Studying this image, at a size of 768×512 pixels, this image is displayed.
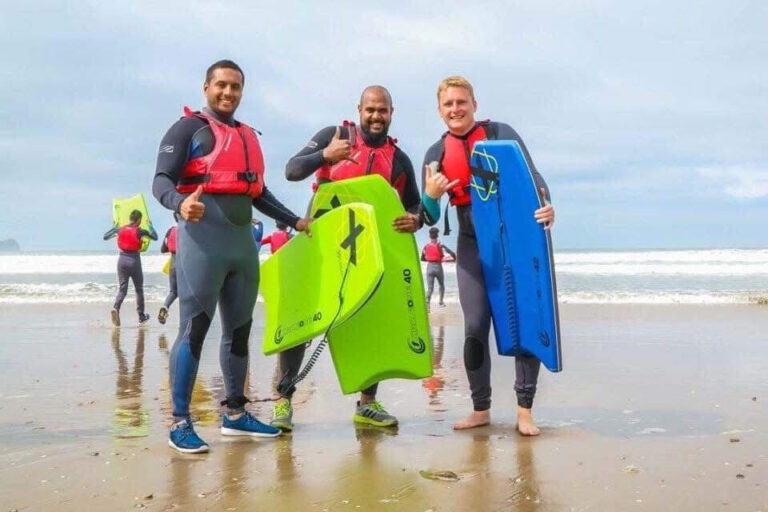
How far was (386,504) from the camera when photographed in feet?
8.68

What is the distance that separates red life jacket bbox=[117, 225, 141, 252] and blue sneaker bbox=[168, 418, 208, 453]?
854 centimetres

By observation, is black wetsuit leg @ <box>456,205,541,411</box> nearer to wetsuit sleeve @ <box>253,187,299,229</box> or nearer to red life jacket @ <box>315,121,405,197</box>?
red life jacket @ <box>315,121,405,197</box>

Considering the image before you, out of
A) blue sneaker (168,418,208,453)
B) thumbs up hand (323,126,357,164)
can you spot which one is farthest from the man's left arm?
blue sneaker (168,418,208,453)

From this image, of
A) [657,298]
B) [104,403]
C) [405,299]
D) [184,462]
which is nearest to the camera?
[184,462]

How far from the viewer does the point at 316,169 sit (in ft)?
13.2

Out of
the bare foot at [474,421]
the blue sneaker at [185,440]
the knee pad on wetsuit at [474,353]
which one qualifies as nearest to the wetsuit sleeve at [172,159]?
the blue sneaker at [185,440]

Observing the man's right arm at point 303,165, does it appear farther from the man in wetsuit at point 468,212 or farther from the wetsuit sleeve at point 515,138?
the wetsuit sleeve at point 515,138

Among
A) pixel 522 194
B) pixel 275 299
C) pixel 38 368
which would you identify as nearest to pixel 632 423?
pixel 522 194

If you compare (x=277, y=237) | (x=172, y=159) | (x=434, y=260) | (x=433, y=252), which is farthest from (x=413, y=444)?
(x=433, y=252)

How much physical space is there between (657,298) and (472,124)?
43.3 ft

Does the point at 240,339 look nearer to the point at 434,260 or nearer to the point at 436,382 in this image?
the point at 436,382

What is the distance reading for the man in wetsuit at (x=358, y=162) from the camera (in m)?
3.98

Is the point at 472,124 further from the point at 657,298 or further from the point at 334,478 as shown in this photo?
the point at 657,298

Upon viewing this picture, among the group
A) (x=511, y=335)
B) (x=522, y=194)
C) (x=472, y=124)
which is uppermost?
(x=472, y=124)
